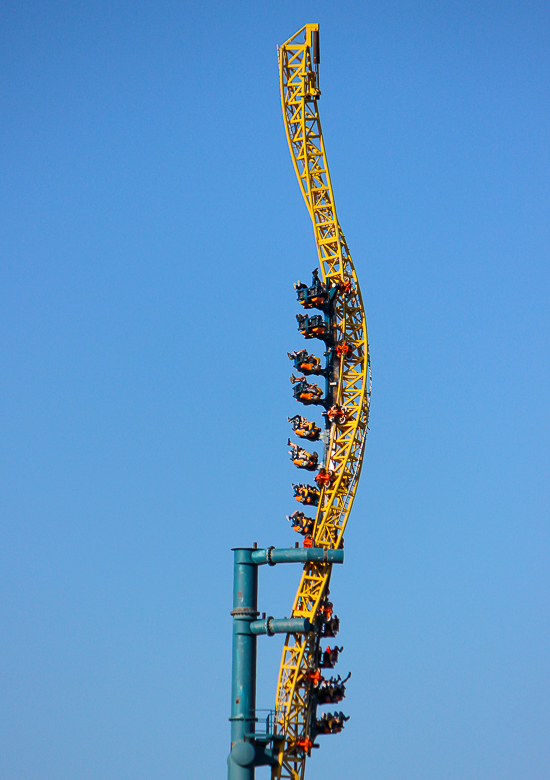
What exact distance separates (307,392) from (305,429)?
6.48 ft

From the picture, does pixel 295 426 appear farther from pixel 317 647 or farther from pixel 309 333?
pixel 317 647

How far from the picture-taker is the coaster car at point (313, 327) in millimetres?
76500

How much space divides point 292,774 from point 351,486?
49.4 ft

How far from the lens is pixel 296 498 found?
7569cm

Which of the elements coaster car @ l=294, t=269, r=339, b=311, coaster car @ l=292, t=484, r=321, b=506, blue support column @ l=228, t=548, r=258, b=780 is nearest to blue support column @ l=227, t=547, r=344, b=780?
blue support column @ l=228, t=548, r=258, b=780

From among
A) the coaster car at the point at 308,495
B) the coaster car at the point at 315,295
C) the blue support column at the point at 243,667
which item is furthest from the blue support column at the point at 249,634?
the coaster car at the point at 315,295

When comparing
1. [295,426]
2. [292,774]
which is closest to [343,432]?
[295,426]

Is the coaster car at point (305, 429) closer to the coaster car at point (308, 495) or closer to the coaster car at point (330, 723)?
the coaster car at point (308, 495)

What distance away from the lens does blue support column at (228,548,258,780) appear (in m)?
69.8

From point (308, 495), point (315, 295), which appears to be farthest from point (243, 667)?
point (315, 295)

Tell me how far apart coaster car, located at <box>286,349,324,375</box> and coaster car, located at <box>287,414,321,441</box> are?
2.62 meters

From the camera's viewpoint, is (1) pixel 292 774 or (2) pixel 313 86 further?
(2) pixel 313 86

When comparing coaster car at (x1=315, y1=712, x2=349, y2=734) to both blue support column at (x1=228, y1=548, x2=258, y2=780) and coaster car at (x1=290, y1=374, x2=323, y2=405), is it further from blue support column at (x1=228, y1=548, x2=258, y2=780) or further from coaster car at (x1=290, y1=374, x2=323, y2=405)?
coaster car at (x1=290, y1=374, x2=323, y2=405)

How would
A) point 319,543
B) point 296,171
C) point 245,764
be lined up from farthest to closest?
1. point 296,171
2. point 319,543
3. point 245,764
